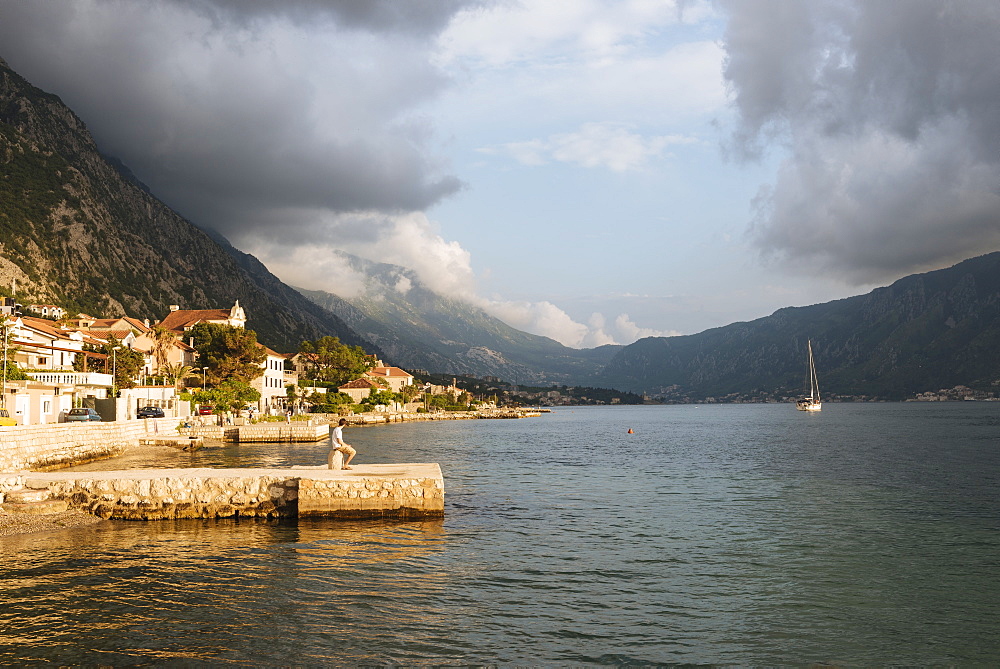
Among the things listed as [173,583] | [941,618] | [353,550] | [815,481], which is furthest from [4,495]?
[815,481]

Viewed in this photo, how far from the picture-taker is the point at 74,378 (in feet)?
265

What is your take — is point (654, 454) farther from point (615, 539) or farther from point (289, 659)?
point (289, 659)

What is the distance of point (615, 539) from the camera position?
22.1m

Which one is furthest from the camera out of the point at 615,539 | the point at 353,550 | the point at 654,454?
the point at 654,454

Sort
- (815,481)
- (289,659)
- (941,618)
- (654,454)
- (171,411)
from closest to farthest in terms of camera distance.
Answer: (289,659) < (941,618) < (815,481) < (654,454) < (171,411)

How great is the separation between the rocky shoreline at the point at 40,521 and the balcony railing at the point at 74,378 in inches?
2293

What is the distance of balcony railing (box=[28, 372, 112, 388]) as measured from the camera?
244ft

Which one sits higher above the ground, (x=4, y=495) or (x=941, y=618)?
(x=4, y=495)

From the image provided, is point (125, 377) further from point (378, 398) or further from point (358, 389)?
point (358, 389)

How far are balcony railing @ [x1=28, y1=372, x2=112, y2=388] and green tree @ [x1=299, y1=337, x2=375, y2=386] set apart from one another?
7316cm

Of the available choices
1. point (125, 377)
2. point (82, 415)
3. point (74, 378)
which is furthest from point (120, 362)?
point (82, 415)

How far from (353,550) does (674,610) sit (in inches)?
359

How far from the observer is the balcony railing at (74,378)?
74.4 m

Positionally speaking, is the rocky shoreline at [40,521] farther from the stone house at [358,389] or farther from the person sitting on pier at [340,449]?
the stone house at [358,389]
